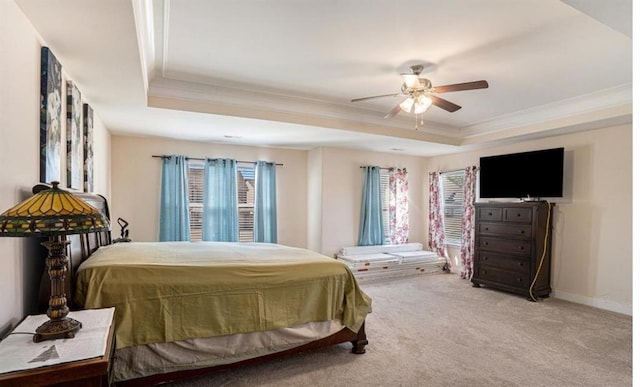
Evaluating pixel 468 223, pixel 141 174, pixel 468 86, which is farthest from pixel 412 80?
pixel 141 174

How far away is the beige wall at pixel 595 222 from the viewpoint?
12.7ft

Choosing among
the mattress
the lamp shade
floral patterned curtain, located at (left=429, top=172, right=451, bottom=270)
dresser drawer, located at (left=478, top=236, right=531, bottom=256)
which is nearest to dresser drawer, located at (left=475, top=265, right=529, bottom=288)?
dresser drawer, located at (left=478, top=236, right=531, bottom=256)

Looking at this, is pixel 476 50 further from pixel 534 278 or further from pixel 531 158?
pixel 534 278

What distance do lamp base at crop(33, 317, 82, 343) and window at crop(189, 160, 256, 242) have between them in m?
3.65

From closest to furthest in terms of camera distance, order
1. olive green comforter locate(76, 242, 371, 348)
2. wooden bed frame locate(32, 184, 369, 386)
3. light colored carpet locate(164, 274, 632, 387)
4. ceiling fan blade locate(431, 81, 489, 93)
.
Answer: wooden bed frame locate(32, 184, 369, 386)
olive green comforter locate(76, 242, 371, 348)
light colored carpet locate(164, 274, 632, 387)
ceiling fan blade locate(431, 81, 489, 93)

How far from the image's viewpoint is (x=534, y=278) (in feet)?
14.1

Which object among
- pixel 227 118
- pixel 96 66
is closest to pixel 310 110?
pixel 227 118

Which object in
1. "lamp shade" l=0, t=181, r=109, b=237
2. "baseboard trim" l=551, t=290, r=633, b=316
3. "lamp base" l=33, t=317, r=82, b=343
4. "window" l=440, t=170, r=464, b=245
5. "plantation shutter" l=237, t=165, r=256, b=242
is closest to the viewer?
"lamp shade" l=0, t=181, r=109, b=237

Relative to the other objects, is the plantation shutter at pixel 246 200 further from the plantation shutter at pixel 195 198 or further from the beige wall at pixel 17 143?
the beige wall at pixel 17 143

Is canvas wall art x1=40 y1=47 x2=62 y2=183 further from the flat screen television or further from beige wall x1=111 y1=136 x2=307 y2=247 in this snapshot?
the flat screen television

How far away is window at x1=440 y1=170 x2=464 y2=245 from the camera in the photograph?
591cm

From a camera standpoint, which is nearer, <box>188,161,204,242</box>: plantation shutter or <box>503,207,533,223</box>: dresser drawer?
<box>503,207,533,223</box>: dresser drawer

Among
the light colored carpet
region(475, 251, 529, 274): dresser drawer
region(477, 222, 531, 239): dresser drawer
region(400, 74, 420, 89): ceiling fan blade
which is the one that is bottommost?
the light colored carpet

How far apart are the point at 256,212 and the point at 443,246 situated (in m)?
3.50
